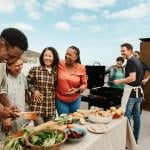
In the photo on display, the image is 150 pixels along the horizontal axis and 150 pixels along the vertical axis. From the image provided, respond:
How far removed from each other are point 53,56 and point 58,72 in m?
0.19

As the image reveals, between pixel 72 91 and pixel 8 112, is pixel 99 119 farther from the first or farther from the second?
pixel 8 112

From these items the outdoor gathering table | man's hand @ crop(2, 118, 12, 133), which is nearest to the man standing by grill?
the outdoor gathering table

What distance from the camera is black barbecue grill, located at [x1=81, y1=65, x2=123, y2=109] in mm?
4254

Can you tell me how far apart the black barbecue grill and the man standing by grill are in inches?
34.0

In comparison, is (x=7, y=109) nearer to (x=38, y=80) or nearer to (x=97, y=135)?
(x=97, y=135)

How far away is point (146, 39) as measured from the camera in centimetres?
558

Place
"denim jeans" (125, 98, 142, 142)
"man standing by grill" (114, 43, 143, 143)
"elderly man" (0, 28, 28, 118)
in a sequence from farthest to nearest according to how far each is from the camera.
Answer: "denim jeans" (125, 98, 142, 142) → "man standing by grill" (114, 43, 143, 143) → "elderly man" (0, 28, 28, 118)

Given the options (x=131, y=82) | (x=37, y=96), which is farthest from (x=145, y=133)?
(x=37, y=96)

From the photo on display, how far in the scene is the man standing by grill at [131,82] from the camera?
→ 3.10 m

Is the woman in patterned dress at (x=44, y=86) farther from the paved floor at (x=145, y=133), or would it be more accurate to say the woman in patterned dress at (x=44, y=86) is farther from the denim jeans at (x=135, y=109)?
the paved floor at (x=145, y=133)

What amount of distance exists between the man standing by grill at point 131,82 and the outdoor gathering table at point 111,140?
68 centimetres

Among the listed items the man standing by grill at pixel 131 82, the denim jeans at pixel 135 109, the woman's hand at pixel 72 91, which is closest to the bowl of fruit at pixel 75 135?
the woman's hand at pixel 72 91

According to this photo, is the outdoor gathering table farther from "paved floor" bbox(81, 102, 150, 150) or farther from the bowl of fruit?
"paved floor" bbox(81, 102, 150, 150)

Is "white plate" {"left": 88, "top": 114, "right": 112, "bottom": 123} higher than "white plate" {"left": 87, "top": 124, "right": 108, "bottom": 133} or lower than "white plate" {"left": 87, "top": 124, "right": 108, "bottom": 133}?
higher
